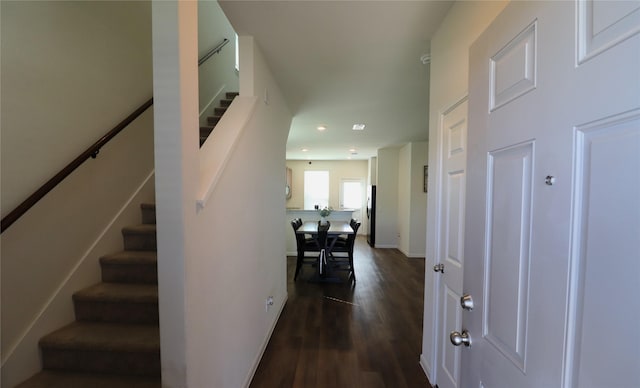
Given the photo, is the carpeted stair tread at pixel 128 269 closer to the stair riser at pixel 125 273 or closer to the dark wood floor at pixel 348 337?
the stair riser at pixel 125 273

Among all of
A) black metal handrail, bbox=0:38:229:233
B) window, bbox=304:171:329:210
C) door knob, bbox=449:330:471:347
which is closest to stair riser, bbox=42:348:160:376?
black metal handrail, bbox=0:38:229:233

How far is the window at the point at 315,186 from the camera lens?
29.7ft

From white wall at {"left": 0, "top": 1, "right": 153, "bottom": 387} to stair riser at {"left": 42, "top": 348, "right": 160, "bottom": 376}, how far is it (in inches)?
3.3

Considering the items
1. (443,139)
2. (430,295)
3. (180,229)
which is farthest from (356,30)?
(430,295)

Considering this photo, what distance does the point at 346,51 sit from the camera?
1968mm

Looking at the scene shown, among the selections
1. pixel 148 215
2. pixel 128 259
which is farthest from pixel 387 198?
pixel 128 259

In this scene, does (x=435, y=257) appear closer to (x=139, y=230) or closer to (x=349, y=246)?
(x=139, y=230)

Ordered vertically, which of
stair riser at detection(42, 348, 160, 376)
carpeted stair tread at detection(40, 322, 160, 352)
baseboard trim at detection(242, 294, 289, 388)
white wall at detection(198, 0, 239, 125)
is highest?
white wall at detection(198, 0, 239, 125)

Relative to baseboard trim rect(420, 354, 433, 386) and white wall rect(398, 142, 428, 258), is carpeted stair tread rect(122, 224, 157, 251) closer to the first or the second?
baseboard trim rect(420, 354, 433, 386)

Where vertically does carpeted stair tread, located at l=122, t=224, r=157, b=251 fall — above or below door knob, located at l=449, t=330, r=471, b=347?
above

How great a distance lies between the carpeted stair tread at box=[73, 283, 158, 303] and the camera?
5.05 feet

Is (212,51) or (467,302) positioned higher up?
(212,51)

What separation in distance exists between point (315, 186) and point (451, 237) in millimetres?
7617

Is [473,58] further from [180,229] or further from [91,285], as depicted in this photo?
[91,285]
